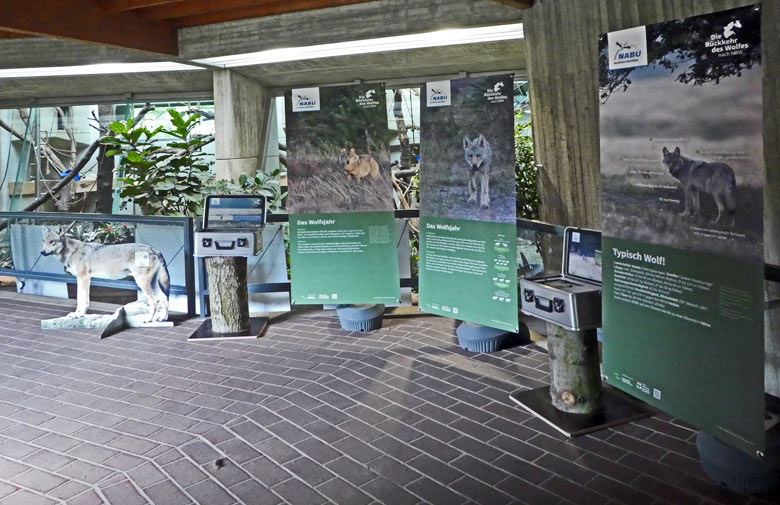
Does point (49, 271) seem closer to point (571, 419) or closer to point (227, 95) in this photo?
point (227, 95)

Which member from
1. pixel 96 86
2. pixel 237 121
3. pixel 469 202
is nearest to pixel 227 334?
pixel 469 202

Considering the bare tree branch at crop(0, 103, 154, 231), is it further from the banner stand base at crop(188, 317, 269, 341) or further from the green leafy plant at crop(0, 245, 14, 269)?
the banner stand base at crop(188, 317, 269, 341)

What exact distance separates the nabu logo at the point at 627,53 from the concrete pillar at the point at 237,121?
6.80 m

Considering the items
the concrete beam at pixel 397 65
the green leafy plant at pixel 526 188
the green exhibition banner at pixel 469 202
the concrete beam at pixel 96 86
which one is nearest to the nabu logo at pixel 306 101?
the green exhibition banner at pixel 469 202

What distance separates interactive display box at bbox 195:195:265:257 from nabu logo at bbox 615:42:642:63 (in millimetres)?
3580

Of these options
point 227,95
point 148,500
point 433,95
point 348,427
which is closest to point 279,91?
point 227,95

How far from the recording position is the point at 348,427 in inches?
168

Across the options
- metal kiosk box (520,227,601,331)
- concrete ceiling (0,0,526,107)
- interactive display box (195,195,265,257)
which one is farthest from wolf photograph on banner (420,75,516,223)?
concrete ceiling (0,0,526,107)

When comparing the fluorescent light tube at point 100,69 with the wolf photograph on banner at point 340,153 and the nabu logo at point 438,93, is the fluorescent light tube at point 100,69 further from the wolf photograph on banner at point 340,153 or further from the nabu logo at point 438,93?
the nabu logo at point 438,93

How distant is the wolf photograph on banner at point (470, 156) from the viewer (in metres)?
5.12

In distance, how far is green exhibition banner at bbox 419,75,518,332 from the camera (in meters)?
5.13

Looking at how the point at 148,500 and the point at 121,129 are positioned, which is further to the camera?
the point at 121,129

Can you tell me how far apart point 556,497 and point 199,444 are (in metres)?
2.08

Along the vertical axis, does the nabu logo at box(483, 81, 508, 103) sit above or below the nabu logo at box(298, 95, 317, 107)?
below
